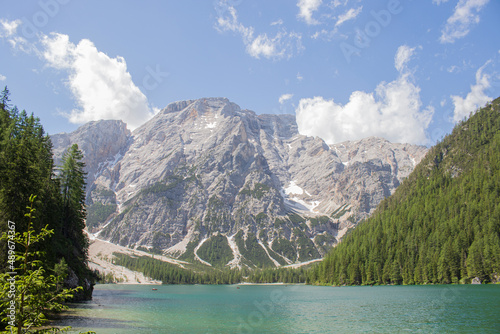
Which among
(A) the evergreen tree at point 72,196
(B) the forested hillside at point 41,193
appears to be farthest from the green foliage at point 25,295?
(A) the evergreen tree at point 72,196

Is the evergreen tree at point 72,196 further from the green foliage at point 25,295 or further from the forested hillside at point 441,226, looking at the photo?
the forested hillside at point 441,226

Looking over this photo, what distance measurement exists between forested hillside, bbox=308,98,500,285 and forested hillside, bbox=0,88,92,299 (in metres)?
113

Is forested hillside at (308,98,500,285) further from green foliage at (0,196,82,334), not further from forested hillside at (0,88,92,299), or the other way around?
green foliage at (0,196,82,334)

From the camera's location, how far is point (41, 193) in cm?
4131

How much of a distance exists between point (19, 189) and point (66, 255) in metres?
32.0

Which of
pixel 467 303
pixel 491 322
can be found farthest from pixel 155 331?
pixel 467 303

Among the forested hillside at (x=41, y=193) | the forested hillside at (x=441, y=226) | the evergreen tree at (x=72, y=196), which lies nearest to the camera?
the forested hillside at (x=41, y=193)

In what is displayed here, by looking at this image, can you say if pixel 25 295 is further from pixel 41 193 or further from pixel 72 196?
pixel 72 196

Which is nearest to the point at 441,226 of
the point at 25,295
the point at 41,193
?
the point at 41,193

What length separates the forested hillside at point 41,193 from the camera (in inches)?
1294

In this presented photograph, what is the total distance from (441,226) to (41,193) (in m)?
138

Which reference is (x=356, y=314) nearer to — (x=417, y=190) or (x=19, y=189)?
(x=19, y=189)

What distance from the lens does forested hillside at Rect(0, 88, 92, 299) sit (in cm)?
3288

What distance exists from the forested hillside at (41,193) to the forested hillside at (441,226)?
11331cm
